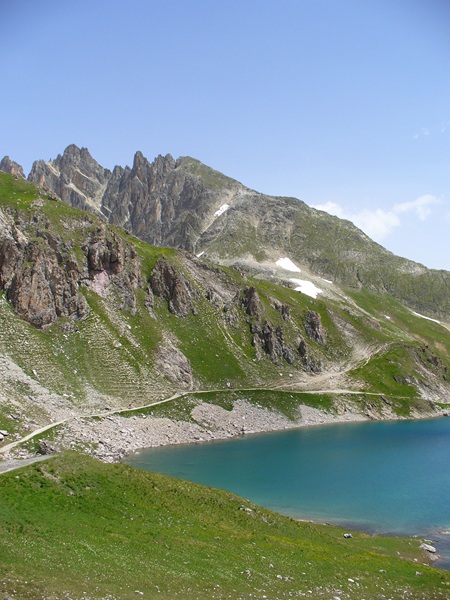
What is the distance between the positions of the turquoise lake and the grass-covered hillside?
9.65 metres

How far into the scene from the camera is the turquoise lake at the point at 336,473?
56906 mm

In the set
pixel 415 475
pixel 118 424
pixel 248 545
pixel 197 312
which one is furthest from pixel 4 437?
pixel 197 312

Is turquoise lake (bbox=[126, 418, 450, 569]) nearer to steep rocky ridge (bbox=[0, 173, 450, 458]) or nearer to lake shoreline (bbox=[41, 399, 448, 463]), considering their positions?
lake shoreline (bbox=[41, 399, 448, 463])

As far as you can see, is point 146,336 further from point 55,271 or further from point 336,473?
point 336,473

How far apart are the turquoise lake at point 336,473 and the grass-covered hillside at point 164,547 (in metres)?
9.65

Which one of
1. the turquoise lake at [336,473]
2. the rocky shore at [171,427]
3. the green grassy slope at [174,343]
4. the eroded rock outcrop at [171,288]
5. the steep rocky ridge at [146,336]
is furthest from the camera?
the eroded rock outcrop at [171,288]

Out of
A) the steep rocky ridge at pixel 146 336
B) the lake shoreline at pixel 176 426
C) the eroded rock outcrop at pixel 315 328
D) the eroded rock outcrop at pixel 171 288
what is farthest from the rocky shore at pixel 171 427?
the eroded rock outcrop at pixel 315 328

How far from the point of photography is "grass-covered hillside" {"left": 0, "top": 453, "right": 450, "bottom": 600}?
81.7 ft

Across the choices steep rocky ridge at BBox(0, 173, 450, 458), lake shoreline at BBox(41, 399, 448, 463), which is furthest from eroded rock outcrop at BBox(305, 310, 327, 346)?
lake shoreline at BBox(41, 399, 448, 463)

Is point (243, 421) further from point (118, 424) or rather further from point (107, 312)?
point (107, 312)

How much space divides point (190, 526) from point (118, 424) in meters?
51.1

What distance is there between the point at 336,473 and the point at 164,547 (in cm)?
5087

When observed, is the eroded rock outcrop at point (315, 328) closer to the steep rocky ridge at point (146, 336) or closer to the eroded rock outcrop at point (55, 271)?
the steep rocky ridge at point (146, 336)

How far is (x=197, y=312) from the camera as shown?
136 metres
